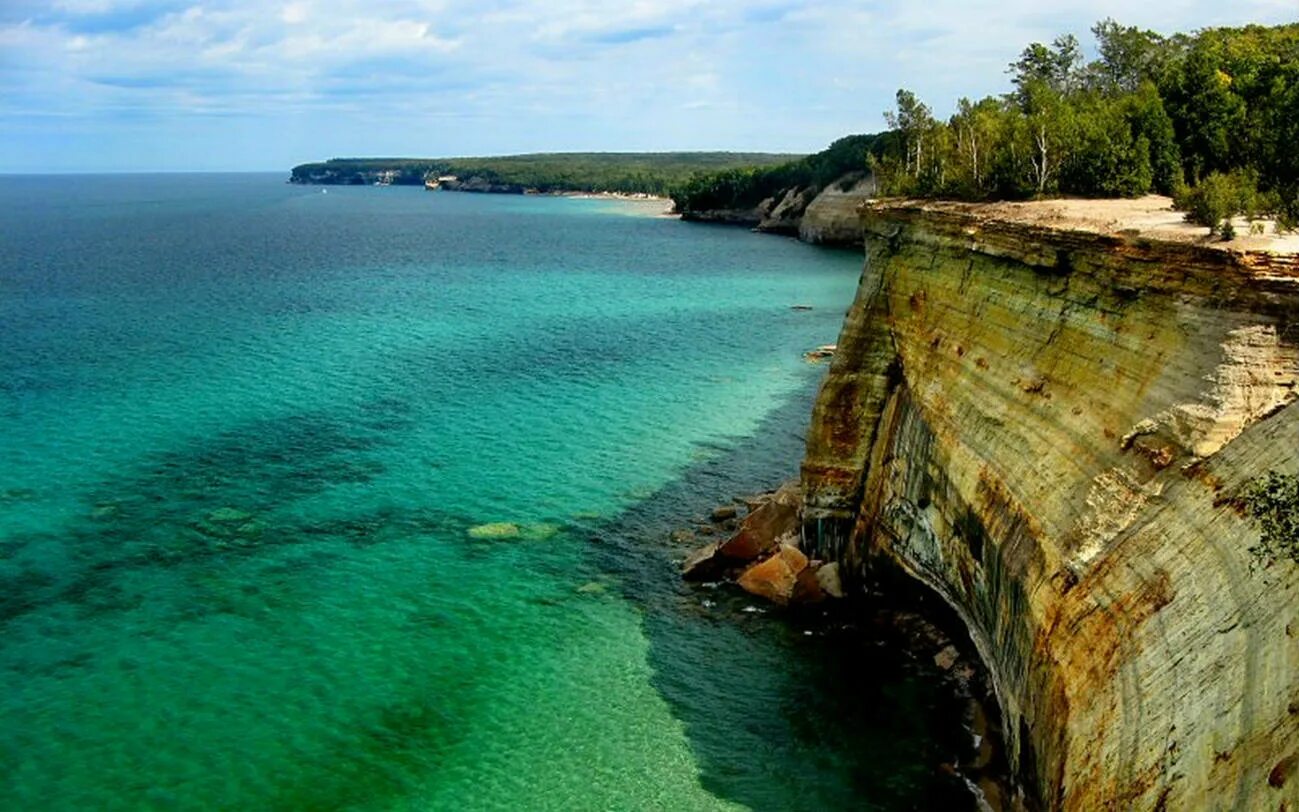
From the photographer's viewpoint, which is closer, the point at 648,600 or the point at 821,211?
the point at 648,600

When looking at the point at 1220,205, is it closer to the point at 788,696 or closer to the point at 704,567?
the point at 788,696

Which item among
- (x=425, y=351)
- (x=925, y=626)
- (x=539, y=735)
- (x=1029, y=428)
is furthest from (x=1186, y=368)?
(x=425, y=351)

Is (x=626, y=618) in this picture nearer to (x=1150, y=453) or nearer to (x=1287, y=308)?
(x=1150, y=453)

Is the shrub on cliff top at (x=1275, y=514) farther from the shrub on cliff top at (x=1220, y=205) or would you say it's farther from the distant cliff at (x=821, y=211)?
the distant cliff at (x=821, y=211)

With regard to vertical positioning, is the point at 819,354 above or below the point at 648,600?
above

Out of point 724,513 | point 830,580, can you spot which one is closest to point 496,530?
point 724,513

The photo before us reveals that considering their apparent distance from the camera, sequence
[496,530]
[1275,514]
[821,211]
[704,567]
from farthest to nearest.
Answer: [821,211] → [496,530] → [704,567] → [1275,514]

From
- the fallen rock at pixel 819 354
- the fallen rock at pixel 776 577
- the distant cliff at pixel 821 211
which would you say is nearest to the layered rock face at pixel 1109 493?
the fallen rock at pixel 776 577
